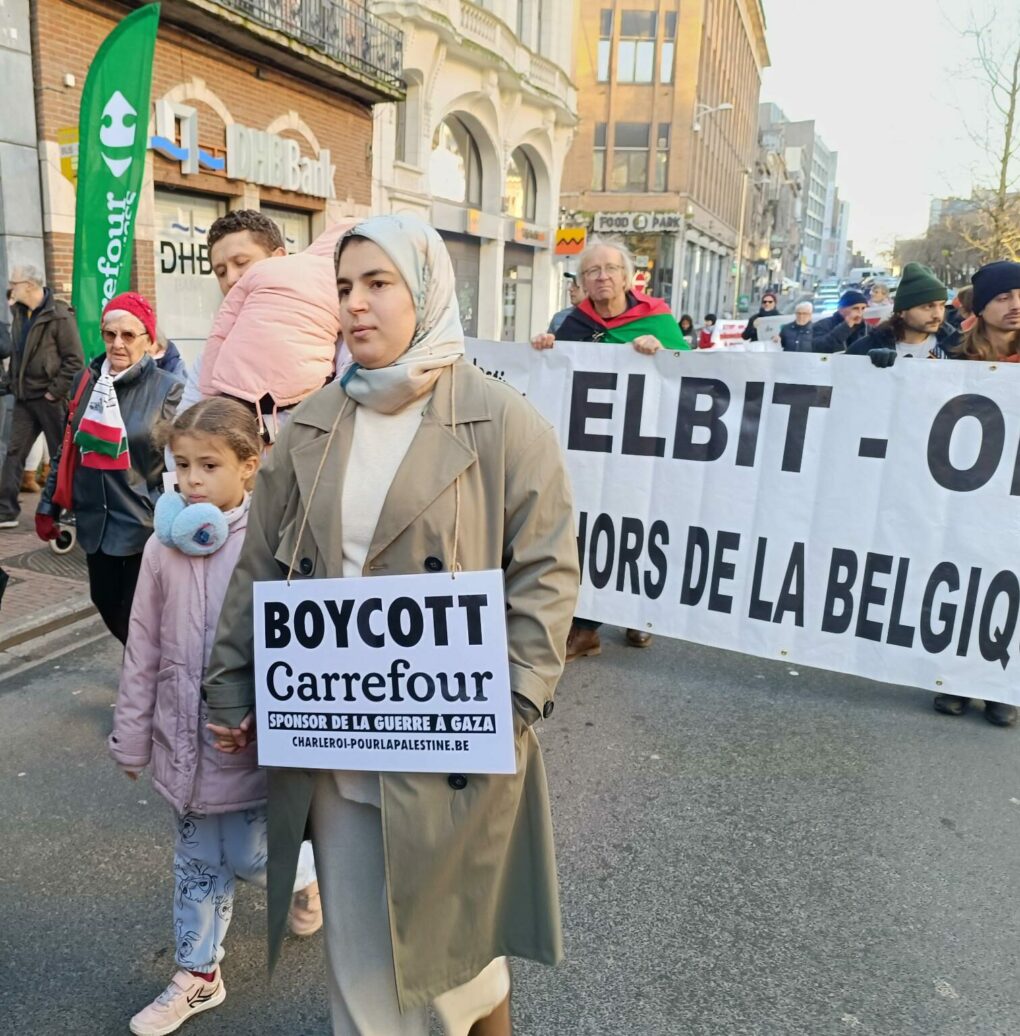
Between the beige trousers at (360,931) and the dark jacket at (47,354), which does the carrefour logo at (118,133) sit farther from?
the beige trousers at (360,931)

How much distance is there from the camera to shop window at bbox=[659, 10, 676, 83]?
152 ft

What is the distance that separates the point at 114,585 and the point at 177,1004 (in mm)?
1905

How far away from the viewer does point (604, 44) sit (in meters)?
46.9

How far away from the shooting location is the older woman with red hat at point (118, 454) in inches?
147

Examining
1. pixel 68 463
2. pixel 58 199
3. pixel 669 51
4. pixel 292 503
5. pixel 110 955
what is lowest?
pixel 110 955

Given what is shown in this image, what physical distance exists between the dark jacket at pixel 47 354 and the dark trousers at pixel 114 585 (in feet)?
14.3

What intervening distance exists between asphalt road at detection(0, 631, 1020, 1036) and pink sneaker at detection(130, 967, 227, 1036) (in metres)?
0.05

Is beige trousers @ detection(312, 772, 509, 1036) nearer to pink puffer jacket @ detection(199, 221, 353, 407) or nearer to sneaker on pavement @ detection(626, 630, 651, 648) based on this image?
pink puffer jacket @ detection(199, 221, 353, 407)

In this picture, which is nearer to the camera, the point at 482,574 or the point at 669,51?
the point at 482,574

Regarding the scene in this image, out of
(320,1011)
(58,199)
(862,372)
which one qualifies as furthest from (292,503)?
(58,199)

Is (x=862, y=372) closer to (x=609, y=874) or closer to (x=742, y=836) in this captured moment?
(x=742, y=836)

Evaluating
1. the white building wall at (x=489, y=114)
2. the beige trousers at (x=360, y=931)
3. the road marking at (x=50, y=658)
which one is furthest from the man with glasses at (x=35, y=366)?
the white building wall at (x=489, y=114)

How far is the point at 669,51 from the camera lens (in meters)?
46.6

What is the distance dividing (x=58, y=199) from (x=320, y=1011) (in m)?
10.0
